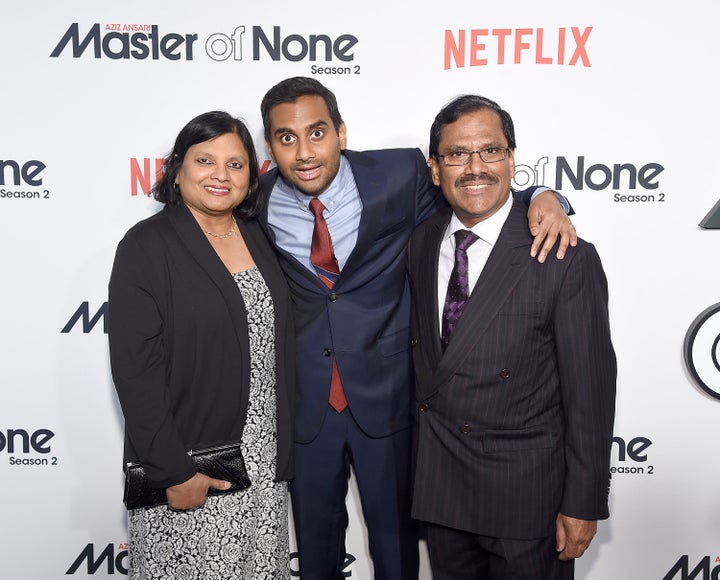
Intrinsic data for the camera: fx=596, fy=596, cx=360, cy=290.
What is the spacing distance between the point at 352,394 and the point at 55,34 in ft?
5.83

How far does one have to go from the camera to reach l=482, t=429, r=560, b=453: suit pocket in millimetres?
1620

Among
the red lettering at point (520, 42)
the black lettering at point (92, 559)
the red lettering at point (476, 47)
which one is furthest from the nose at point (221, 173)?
the black lettering at point (92, 559)

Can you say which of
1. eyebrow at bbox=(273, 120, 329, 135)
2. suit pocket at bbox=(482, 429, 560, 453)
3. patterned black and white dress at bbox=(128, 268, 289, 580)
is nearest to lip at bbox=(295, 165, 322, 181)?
eyebrow at bbox=(273, 120, 329, 135)

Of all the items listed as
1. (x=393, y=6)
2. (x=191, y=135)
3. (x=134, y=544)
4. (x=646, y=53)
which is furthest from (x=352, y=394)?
(x=646, y=53)

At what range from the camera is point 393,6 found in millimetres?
2246

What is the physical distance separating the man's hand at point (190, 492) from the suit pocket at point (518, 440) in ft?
2.59

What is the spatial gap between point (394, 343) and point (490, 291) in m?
0.47

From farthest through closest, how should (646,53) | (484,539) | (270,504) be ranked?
1. (646,53)
2. (270,504)
3. (484,539)

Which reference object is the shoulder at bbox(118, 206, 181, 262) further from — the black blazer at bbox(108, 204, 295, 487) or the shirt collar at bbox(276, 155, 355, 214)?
the shirt collar at bbox(276, 155, 355, 214)

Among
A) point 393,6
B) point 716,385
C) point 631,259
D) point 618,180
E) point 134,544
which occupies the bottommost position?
point 134,544

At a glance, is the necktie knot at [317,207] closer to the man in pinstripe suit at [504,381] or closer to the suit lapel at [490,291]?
the man in pinstripe suit at [504,381]

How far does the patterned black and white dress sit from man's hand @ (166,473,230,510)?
47mm

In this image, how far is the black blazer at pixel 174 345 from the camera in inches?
63.4

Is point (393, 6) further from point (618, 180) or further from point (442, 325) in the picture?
point (442, 325)
